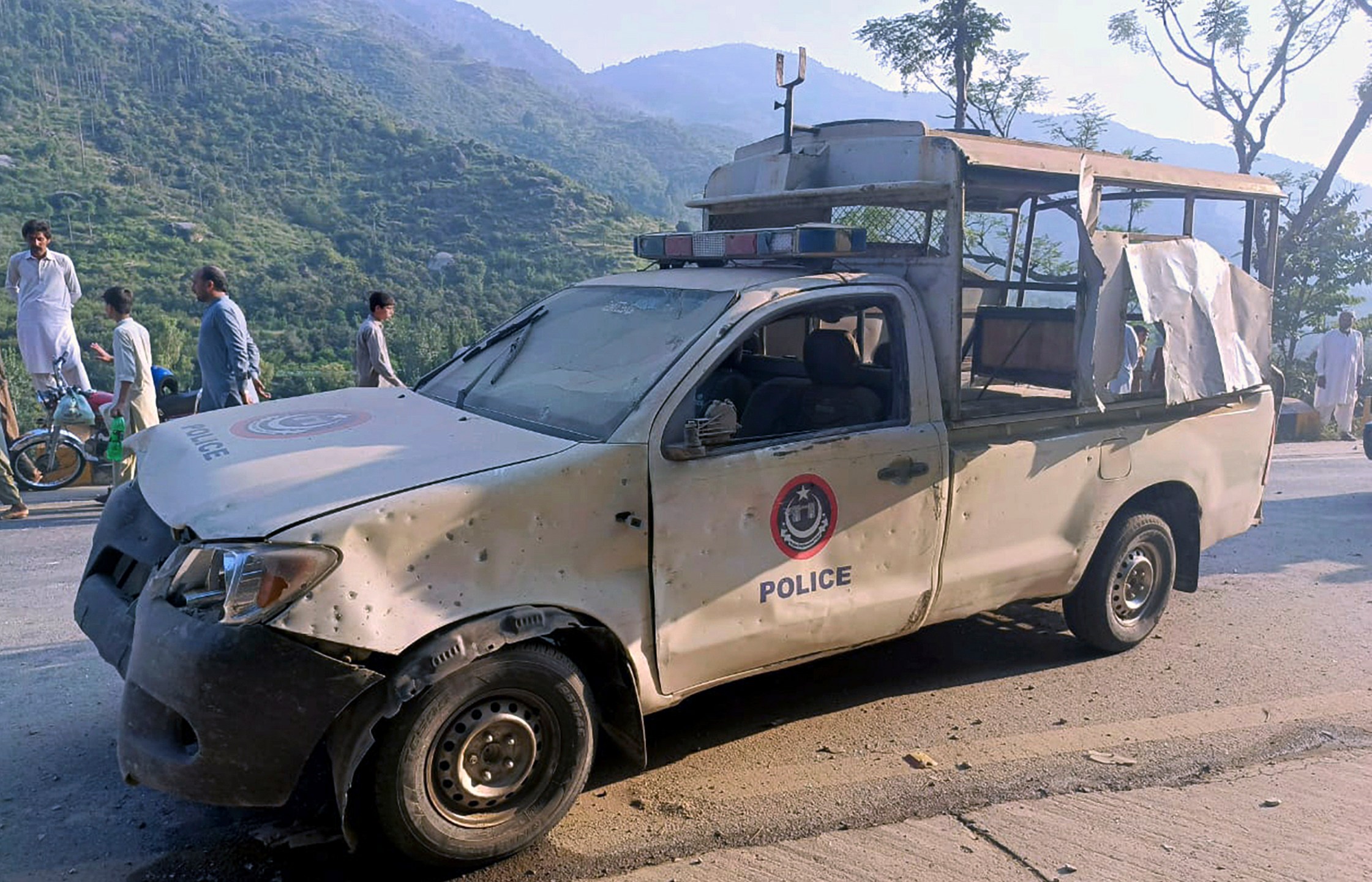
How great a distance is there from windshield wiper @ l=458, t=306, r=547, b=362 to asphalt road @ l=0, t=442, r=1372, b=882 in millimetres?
1807

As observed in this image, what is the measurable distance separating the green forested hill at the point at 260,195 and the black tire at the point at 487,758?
23.4 metres

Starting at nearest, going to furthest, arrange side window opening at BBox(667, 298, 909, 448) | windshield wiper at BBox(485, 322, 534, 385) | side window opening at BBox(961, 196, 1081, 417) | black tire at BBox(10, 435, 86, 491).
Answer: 1. side window opening at BBox(667, 298, 909, 448)
2. windshield wiper at BBox(485, 322, 534, 385)
3. side window opening at BBox(961, 196, 1081, 417)
4. black tire at BBox(10, 435, 86, 491)

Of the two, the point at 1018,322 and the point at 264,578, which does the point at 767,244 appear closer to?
the point at 1018,322

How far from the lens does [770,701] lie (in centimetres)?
459

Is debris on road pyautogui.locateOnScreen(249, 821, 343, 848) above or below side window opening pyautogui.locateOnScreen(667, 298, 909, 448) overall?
below

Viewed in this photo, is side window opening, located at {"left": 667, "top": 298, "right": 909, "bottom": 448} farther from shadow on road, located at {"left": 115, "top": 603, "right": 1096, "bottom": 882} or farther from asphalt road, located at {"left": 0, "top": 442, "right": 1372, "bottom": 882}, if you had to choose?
asphalt road, located at {"left": 0, "top": 442, "right": 1372, "bottom": 882}

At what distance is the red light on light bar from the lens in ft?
14.6

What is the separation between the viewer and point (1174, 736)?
14.4 feet

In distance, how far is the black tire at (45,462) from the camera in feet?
28.7

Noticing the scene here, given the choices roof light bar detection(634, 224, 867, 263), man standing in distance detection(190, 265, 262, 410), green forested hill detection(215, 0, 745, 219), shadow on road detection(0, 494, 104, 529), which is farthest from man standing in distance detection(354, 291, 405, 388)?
green forested hill detection(215, 0, 745, 219)

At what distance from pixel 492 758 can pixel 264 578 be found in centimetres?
91

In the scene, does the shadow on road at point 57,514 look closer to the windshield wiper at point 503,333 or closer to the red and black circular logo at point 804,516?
the windshield wiper at point 503,333

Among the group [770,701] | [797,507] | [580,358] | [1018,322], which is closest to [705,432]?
[797,507]

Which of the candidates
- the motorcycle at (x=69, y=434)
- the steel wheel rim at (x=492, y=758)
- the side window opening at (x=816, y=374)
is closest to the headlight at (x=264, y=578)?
the steel wheel rim at (x=492, y=758)
